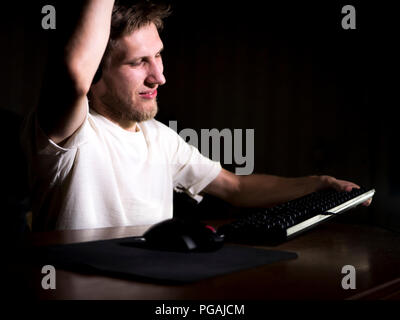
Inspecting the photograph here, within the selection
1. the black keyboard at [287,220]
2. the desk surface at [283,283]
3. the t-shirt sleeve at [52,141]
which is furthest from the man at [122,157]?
→ the desk surface at [283,283]

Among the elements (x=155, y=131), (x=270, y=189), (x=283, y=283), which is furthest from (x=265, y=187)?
(x=283, y=283)

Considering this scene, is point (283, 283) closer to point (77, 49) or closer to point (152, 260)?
point (152, 260)

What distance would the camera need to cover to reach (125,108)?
1.54 m

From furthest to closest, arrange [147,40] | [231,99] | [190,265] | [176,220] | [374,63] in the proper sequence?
[231,99]
[374,63]
[147,40]
[176,220]
[190,265]

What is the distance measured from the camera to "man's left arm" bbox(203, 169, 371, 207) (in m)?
1.35

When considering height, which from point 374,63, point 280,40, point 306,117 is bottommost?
point 306,117

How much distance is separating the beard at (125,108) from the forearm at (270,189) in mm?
393

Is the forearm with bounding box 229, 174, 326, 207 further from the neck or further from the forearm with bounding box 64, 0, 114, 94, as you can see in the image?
the forearm with bounding box 64, 0, 114, 94

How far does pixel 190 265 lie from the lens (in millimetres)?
649

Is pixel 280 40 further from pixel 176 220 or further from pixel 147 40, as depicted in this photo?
pixel 176 220

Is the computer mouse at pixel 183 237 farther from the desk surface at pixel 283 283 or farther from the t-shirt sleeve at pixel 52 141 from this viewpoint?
the t-shirt sleeve at pixel 52 141

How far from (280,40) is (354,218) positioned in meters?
1.01

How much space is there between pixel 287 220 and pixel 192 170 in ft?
2.62

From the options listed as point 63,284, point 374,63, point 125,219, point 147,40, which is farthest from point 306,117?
point 63,284
